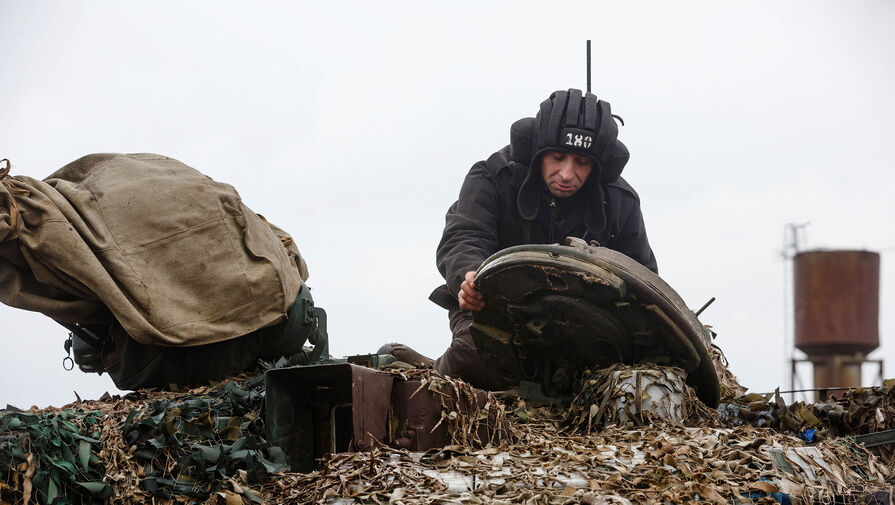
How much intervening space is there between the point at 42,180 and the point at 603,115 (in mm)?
2716

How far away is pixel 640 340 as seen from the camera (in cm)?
414

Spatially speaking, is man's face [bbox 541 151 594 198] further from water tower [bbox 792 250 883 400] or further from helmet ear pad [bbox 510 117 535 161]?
water tower [bbox 792 250 883 400]

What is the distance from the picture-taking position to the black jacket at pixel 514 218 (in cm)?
546

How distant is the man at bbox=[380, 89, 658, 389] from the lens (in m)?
5.29

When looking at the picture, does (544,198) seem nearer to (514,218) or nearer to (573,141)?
(514,218)

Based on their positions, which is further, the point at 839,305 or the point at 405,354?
the point at 839,305

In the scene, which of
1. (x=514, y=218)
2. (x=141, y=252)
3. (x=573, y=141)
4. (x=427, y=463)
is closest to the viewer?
(x=427, y=463)

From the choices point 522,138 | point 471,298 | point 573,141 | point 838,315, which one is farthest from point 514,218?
point 838,315

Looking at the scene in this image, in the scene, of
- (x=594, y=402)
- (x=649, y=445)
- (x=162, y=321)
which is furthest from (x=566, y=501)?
(x=162, y=321)

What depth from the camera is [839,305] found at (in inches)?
569

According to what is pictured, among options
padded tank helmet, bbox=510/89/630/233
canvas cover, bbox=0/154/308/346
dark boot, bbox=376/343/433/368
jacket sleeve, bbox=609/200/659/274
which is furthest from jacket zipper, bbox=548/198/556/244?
canvas cover, bbox=0/154/308/346

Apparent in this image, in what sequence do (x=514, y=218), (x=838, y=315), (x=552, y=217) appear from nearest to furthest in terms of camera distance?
(x=552, y=217), (x=514, y=218), (x=838, y=315)

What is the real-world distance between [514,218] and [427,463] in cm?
289

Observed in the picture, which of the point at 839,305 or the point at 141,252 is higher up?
the point at 839,305
